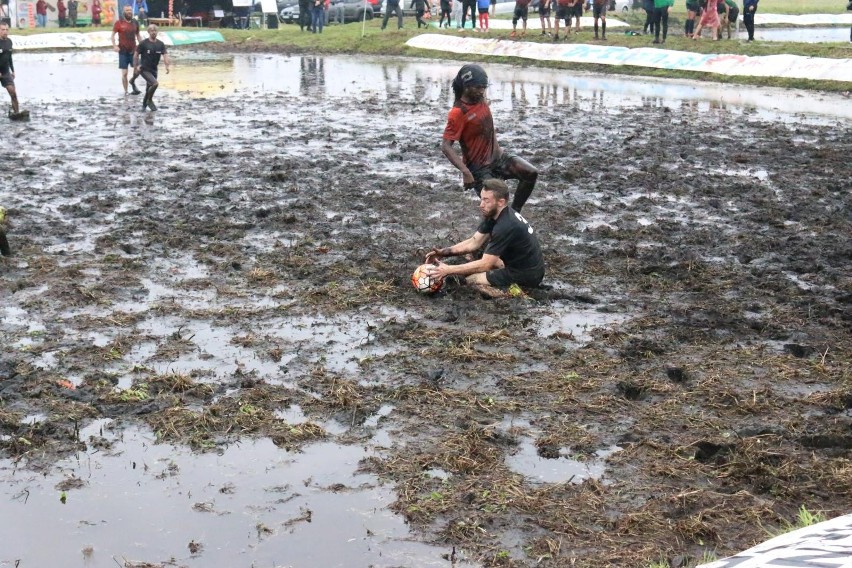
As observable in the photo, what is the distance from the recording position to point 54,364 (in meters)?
8.32

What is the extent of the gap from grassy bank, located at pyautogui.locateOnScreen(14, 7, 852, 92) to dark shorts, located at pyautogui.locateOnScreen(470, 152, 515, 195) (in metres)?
18.2

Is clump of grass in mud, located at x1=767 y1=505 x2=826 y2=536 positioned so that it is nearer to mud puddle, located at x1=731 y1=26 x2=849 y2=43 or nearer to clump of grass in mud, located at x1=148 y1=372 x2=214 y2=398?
clump of grass in mud, located at x1=148 y1=372 x2=214 y2=398

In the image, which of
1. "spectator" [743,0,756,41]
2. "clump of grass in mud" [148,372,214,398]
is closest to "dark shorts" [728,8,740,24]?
"spectator" [743,0,756,41]

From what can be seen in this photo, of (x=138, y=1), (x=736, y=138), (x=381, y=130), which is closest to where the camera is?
(x=736, y=138)

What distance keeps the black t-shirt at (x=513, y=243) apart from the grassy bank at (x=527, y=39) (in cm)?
1958

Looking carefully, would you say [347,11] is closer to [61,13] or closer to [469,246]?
[61,13]

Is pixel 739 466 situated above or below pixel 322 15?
below

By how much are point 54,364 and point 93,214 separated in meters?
5.48

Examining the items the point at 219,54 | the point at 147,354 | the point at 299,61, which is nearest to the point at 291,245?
the point at 147,354

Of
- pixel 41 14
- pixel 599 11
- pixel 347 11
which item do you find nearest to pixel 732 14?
pixel 599 11

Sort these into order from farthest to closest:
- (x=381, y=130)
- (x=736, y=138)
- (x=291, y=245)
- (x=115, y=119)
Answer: (x=115, y=119) → (x=381, y=130) → (x=736, y=138) → (x=291, y=245)

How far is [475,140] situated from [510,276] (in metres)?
1.91

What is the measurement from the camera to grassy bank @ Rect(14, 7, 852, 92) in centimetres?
3025

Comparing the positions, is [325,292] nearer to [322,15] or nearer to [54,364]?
[54,364]
